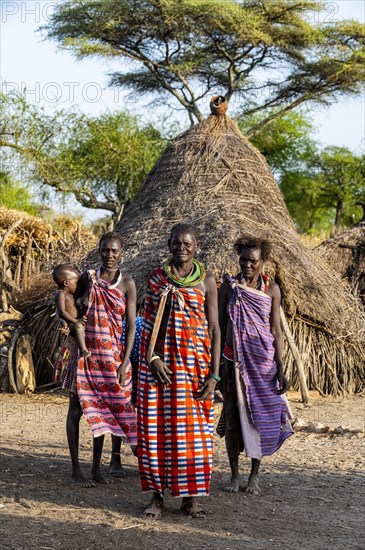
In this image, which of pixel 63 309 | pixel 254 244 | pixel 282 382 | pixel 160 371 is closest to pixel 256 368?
pixel 282 382

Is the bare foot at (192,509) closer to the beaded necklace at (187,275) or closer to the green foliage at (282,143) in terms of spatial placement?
the beaded necklace at (187,275)

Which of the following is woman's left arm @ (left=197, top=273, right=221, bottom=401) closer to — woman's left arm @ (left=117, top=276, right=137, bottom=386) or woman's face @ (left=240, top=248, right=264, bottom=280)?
woman's face @ (left=240, top=248, right=264, bottom=280)

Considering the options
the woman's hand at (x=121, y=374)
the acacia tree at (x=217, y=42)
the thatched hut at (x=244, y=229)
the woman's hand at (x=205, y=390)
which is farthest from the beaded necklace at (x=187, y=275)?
the acacia tree at (x=217, y=42)

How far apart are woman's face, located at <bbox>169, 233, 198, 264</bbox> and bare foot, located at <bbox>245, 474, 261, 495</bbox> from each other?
5.07 feet

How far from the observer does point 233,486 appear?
5027 mm

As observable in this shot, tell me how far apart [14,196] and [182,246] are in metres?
26.9

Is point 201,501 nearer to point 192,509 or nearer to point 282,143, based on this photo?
point 192,509

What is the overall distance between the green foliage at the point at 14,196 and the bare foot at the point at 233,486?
71.2ft

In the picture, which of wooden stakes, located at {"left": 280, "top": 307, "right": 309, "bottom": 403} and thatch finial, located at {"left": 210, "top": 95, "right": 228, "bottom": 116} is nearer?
wooden stakes, located at {"left": 280, "top": 307, "right": 309, "bottom": 403}

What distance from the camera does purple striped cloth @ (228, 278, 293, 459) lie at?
5004 millimetres

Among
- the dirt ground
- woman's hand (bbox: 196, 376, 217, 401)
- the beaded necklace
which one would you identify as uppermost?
the beaded necklace

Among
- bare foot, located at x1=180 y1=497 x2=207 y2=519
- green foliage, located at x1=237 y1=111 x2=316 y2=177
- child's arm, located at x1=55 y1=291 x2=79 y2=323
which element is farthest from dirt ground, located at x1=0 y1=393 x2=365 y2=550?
green foliage, located at x1=237 y1=111 x2=316 y2=177

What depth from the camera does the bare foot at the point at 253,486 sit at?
5.02 metres

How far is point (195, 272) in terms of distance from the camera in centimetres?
454
